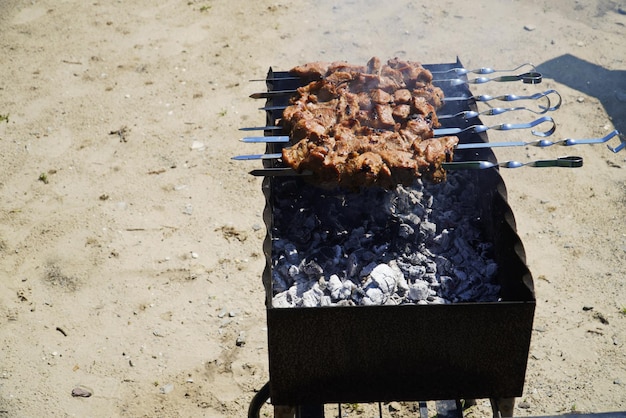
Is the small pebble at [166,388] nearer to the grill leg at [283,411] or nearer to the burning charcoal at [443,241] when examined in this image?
the grill leg at [283,411]

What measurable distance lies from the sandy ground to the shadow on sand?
0.02 meters

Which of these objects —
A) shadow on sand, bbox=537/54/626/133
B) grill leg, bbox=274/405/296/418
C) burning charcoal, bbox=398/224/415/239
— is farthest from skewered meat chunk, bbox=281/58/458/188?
shadow on sand, bbox=537/54/626/133

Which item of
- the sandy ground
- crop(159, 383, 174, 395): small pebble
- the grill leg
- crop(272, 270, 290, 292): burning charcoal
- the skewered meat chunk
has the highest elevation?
the skewered meat chunk

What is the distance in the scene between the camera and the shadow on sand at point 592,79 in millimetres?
6465

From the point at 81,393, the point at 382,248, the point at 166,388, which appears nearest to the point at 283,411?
the point at 382,248

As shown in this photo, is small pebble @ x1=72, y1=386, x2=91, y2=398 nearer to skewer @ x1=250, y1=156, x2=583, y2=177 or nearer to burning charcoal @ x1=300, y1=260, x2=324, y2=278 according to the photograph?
burning charcoal @ x1=300, y1=260, x2=324, y2=278

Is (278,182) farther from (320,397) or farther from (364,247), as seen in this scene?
(320,397)

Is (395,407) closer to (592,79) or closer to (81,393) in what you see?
(81,393)

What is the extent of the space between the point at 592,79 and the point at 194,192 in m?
4.60

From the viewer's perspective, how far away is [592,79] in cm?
677

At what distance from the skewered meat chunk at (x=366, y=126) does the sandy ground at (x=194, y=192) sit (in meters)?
1.82

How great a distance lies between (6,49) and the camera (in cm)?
748

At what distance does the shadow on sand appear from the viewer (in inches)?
255

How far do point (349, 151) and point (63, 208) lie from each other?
131 inches
